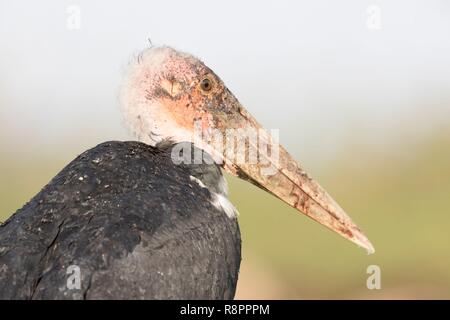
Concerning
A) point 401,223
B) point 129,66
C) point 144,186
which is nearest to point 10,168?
point 401,223

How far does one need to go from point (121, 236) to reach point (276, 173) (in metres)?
2.52

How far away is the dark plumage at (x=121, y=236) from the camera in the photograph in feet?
20.8

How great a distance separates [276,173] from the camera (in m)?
8.86

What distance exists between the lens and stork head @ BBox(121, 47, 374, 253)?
28.6 ft

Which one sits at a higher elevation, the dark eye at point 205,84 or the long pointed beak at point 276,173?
the dark eye at point 205,84

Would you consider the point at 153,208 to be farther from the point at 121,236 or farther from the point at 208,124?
the point at 208,124

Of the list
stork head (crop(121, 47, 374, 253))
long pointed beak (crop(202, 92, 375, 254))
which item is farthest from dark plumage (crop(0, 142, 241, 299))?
long pointed beak (crop(202, 92, 375, 254))

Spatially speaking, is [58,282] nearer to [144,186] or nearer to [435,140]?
[144,186]

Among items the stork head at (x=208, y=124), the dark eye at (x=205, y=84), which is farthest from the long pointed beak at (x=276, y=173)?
the dark eye at (x=205, y=84)

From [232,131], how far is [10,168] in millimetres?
12707

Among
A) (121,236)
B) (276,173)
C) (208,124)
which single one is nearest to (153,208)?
(121,236)

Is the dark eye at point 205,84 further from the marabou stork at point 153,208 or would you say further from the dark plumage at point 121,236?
the dark plumage at point 121,236

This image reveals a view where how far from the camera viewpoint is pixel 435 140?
21.8 metres
